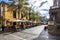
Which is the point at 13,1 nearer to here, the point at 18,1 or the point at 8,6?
the point at 18,1

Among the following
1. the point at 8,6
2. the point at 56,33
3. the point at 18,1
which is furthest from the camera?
the point at 8,6

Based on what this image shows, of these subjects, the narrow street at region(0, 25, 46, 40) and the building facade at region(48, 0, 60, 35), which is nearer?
the narrow street at region(0, 25, 46, 40)

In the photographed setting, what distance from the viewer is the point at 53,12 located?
30.0m

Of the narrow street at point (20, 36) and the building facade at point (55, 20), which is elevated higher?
the building facade at point (55, 20)

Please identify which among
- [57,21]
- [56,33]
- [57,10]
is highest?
[57,10]

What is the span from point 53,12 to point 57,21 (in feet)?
6.47

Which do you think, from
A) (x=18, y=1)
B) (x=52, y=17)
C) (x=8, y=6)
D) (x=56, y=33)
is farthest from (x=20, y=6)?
(x=56, y=33)

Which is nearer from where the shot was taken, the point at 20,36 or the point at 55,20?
the point at 20,36

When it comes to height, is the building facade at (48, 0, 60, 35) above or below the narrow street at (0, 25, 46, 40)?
above

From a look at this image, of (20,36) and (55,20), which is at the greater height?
(55,20)

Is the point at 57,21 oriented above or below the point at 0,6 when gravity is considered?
below

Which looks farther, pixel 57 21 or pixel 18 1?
pixel 18 1

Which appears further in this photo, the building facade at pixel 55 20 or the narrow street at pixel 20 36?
the building facade at pixel 55 20

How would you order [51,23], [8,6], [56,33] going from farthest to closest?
[8,6]
[51,23]
[56,33]
